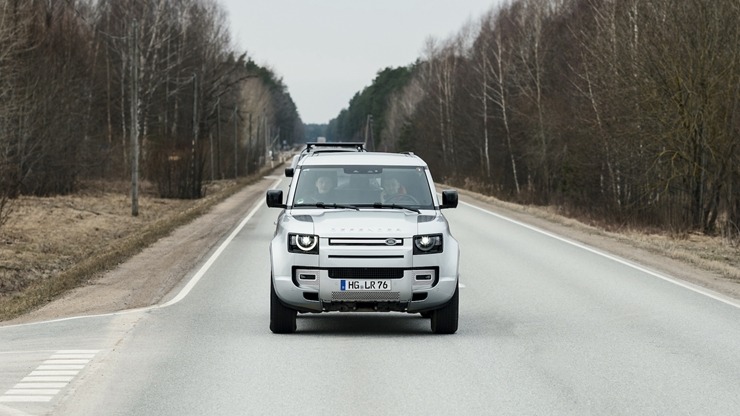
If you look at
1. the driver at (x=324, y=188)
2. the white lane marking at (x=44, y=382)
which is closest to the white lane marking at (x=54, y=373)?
the white lane marking at (x=44, y=382)

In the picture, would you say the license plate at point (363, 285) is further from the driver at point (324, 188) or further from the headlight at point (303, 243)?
the driver at point (324, 188)

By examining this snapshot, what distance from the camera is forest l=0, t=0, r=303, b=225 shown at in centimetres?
3853

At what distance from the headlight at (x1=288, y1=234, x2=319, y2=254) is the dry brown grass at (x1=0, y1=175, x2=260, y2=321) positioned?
4.35m

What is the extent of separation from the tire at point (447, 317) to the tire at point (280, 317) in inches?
54.6

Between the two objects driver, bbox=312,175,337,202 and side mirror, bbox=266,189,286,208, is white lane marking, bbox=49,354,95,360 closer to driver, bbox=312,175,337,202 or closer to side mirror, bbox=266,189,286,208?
side mirror, bbox=266,189,286,208

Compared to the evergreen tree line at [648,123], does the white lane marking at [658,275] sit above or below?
below

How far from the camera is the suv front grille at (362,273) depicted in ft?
37.0

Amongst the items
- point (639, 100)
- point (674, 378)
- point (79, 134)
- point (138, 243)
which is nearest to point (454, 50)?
point (79, 134)

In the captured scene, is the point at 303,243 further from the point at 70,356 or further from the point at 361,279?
the point at 70,356

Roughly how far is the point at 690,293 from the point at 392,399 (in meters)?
8.67

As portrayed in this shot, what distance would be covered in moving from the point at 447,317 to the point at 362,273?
1.07 meters

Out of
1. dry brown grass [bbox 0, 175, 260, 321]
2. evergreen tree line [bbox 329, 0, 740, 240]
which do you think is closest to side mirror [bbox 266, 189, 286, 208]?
dry brown grass [bbox 0, 175, 260, 321]

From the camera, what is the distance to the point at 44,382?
9.08 metres

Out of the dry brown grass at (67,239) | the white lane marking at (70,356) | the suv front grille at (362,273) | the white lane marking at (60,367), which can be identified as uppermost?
the suv front grille at (362,273)
